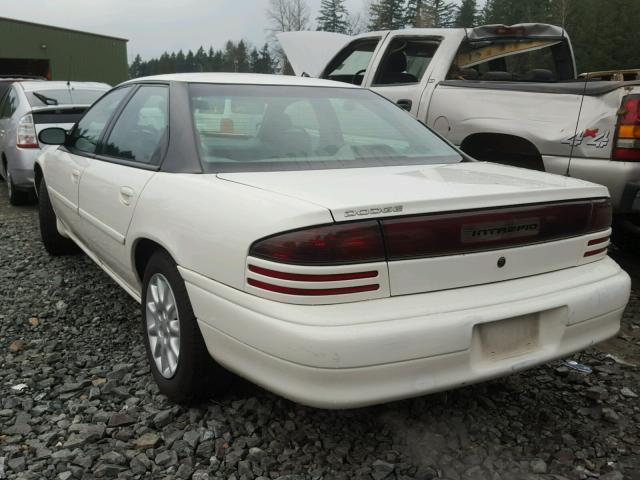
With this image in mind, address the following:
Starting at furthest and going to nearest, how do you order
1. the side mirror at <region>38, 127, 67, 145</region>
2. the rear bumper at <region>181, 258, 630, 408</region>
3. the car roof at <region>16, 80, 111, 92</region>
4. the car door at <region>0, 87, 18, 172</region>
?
the car roof at <region>16, 80, 111, 92</region>, the car door at <region>0, 87, 18, 172</region>, the side mirror at <region>38, 127, 67, 145</region>, the rear bumper at <region>181, 258, 630, 408</region>

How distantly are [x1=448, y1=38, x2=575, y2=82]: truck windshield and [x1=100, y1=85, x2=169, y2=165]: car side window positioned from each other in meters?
3.00

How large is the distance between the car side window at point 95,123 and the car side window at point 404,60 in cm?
272

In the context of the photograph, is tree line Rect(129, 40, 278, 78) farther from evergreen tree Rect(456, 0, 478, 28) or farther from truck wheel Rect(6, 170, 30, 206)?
truck wheel Rect(6, 170, 30, 206)

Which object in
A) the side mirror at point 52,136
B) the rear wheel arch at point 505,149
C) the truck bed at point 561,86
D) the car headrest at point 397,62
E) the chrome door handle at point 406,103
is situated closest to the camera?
the truck bed at point 561,86

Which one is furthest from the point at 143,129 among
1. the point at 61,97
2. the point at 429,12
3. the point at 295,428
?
the point at 429,12

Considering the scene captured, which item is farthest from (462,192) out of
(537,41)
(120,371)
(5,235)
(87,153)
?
(5,235)

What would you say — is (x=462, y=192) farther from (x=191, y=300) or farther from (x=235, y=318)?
(x=191, y=300)

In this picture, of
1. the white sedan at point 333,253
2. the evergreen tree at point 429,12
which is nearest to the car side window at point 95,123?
the white sedan at point 333,253

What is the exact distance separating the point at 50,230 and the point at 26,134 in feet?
8.04

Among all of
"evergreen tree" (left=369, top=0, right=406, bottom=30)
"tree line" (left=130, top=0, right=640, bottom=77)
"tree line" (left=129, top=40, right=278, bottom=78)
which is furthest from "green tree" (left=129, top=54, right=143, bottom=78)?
"evergreen tree" (left=369, top=0, right=406, bottom=30)

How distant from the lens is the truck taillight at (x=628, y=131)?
3.75 meters

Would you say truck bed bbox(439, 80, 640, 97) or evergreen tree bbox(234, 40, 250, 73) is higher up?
evergreen tree bbox(234, 40, 250, 73)

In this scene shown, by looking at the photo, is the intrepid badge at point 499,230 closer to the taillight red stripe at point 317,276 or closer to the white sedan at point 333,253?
the white sedan at point 333,253

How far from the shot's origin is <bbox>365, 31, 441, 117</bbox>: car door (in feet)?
17.6
